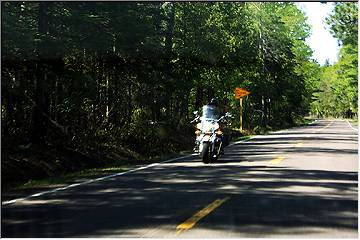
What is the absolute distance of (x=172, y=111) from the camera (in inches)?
1114

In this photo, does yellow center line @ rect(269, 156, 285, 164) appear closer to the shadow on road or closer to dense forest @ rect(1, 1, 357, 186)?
dense forest @ rect(1, 1, 357, 186)

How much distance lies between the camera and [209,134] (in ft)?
46.8

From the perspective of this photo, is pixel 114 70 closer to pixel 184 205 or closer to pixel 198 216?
pixel 184 205

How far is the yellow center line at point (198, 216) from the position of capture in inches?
253

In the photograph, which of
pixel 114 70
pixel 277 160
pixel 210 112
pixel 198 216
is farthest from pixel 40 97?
pixel 198 216

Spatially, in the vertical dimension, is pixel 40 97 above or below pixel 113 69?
below

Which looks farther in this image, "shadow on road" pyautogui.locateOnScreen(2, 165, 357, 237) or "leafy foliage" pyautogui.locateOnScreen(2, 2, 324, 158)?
"leafy foliage" pyautogui.locateOnScreen(2, 2, 324, 158)

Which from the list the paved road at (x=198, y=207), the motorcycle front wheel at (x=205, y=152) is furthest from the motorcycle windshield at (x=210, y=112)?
the paved road at (x=198, y=207)

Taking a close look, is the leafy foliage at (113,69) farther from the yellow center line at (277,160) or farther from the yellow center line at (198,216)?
the yellow center line at (198,216)

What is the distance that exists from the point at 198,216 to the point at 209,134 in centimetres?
725

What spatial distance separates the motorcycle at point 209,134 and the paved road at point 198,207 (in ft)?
5.44

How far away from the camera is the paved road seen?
20.6ft

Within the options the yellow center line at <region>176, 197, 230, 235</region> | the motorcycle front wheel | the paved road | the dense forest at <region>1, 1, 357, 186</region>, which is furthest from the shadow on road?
the dense forest at <region>1, 1, 357, 186</region>

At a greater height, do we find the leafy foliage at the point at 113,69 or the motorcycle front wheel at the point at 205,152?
the leafy foliage at the point at 113,69
